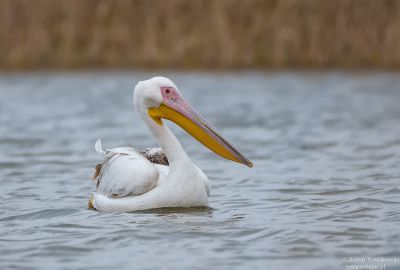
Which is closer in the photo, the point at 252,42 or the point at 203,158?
the point at 203,158

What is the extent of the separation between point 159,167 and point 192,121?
1.29 ft

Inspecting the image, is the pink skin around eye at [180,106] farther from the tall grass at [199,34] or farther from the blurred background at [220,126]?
the tall grass at [199,34]

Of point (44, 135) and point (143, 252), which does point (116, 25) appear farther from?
point (143, 252)

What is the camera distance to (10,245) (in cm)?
522

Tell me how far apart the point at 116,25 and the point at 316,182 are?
9739 mm

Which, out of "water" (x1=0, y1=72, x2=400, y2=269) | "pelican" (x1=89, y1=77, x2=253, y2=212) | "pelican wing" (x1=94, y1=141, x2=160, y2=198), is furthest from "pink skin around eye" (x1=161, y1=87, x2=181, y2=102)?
"water" (x1=0, y1=72, x2=400, y2=269)

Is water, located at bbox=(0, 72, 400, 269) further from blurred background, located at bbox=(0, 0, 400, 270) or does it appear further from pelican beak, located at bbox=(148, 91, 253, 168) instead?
pelican beak, located at bbox=(148, 91, 253, 168)

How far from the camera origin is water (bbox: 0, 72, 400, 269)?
4.94m

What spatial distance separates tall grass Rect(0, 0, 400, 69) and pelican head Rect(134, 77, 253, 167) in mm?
9450

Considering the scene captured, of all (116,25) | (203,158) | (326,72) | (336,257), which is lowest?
(336,257)

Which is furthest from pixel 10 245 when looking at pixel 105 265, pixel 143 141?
pixel 143 141

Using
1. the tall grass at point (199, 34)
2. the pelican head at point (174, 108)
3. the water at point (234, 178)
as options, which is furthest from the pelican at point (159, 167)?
the tall grass at point (199, 34)

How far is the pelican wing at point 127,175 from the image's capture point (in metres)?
6.04

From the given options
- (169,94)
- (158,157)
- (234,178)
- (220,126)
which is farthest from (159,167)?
(220,126)
